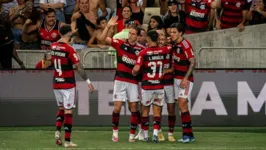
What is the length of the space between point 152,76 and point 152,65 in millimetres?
217

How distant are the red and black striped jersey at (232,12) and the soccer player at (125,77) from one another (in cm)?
647

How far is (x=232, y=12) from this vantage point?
2389 cm

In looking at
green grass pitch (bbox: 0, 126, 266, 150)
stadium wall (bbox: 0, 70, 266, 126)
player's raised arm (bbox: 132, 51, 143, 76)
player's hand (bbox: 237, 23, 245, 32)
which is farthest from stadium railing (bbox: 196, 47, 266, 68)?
player's raised arm (bbox: 132, 51, 143, 76)

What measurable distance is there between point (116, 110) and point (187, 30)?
710 centimetres

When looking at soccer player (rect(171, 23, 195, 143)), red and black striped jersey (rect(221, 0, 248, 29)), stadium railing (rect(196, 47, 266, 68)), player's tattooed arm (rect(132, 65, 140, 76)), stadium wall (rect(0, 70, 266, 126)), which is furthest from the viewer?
red and black striped jersey (rect(221, 0, 248, 29))

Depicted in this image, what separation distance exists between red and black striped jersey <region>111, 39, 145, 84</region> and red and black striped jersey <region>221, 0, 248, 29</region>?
6487 mm

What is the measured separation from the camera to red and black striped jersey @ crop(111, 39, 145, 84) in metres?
17.7

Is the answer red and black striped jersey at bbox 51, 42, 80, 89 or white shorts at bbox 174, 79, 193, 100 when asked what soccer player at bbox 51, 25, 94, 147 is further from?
white shorts at bbox 174, 79, 193, 100

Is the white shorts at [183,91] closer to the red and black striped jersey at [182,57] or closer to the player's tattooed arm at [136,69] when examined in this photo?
the red and black striped jersey at [182,57]

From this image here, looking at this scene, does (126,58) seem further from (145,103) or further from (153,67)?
(145,103)

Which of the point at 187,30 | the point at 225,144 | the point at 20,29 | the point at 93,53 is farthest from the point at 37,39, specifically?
the point at 225,144

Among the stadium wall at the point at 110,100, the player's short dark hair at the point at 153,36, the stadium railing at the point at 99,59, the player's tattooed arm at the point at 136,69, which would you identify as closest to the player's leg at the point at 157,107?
the player's tattooed arm at the point at 136,69

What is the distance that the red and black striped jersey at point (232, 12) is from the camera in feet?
77.6

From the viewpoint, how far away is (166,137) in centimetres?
1877
